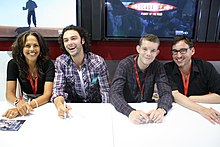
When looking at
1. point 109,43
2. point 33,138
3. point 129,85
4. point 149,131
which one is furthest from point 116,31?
point 33,138

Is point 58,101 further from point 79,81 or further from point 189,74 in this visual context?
point 189,74

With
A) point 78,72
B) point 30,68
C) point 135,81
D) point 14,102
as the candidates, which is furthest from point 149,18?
point 14,102

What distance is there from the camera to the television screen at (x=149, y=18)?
2.39 meters

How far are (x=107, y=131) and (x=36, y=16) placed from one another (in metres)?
1.78

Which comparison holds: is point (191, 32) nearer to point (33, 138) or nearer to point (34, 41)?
point (34, 41)

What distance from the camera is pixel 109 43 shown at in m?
2.55

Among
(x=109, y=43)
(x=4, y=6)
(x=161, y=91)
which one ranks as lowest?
(x=161, y=91)

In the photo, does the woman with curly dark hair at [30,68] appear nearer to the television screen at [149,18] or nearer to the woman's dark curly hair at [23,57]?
the woman's dark curly hair at [23,57]

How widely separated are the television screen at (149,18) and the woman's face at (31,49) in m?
0.84

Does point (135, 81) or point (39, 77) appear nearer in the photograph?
point (135, 81)

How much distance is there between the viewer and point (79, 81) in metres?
1.98

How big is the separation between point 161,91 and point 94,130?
30.2 inches

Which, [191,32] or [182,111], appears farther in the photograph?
[191,32]

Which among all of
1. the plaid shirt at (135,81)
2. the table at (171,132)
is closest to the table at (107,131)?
the table at (171,132)
